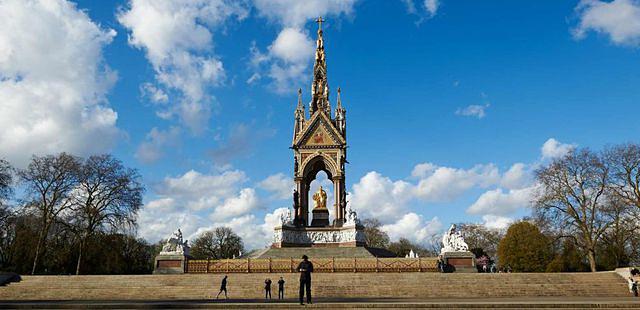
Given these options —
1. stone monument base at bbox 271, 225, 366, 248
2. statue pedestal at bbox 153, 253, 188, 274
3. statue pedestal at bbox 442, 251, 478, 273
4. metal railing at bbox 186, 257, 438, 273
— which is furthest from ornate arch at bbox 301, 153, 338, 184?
statue pedestal at bbox 153, 253, 188, 274

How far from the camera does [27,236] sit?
3688 centimetres

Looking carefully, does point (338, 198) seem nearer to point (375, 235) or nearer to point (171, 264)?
point (171, 264)

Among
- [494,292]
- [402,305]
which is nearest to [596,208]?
[494,292]

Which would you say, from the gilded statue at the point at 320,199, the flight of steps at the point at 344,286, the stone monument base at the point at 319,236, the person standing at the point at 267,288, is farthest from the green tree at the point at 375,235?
the person standing at the point at 267,288

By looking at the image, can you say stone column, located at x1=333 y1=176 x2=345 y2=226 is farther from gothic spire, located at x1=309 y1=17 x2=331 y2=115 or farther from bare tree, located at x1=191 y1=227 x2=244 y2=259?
bare tree, located at x1=191 y1=227 x2=244 y2=259

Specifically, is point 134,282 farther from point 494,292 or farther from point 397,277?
point 494,292

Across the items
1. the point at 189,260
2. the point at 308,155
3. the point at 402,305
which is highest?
the point at 308,155

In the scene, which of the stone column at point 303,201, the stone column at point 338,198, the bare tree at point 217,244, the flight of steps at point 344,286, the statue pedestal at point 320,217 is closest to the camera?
the flight of steps at point 344,286

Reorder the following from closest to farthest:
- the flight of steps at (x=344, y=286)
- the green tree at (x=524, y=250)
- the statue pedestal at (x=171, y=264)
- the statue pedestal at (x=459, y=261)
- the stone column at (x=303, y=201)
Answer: the flight of steps at (x=344, y=286), the statue pedestal at (x=459, y=261), the statue pedestal at (x=171, y=264), the stone column at (x=303, y=201), the green tree at (x=524, y=250)

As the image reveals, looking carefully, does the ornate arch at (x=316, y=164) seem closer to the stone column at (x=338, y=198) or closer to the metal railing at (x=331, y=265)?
the stone column at (x=338, y=198)

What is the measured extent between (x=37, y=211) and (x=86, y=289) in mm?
15682

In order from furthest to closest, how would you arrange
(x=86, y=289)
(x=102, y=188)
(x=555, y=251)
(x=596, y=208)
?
(x=555, y=251)
(x=102, y=188)
(x=596, y=208)
(x=86, y=289)

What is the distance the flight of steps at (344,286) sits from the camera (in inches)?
863

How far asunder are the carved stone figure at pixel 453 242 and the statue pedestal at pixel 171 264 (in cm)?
1551
